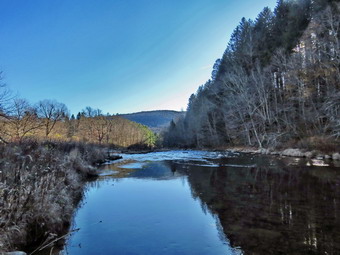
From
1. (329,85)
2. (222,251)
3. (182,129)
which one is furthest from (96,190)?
(182,129)

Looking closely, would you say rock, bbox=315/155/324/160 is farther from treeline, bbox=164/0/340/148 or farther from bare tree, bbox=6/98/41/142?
bare tree, bbox=6/98/41/142

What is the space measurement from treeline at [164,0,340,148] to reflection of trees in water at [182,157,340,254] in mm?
12459

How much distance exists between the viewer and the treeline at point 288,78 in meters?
23.3

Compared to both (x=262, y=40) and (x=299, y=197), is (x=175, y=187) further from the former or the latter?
(x=262, y=40)

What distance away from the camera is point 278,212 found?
6.09 meters

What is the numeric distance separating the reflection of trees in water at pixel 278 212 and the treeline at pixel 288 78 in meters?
12.5

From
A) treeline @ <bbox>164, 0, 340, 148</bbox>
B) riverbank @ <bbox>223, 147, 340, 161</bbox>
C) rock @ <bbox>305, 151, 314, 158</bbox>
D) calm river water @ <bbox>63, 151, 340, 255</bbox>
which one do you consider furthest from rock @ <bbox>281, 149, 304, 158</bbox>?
calm river water @ <bbox>63, 151, 340, 255</bbox>

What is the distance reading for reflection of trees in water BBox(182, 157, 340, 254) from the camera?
14.0 ft

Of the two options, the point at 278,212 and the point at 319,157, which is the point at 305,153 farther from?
the point at 278,212

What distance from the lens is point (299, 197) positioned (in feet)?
24.7

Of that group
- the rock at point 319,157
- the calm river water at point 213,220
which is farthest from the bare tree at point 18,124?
the rock at point 319,157

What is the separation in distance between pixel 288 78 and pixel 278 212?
1130 inches

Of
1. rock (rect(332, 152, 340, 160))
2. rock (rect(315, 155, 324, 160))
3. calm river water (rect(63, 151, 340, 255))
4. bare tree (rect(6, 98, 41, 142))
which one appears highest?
bare tree (rect(6, 98, 41, 142))

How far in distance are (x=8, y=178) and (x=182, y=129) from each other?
277ft
